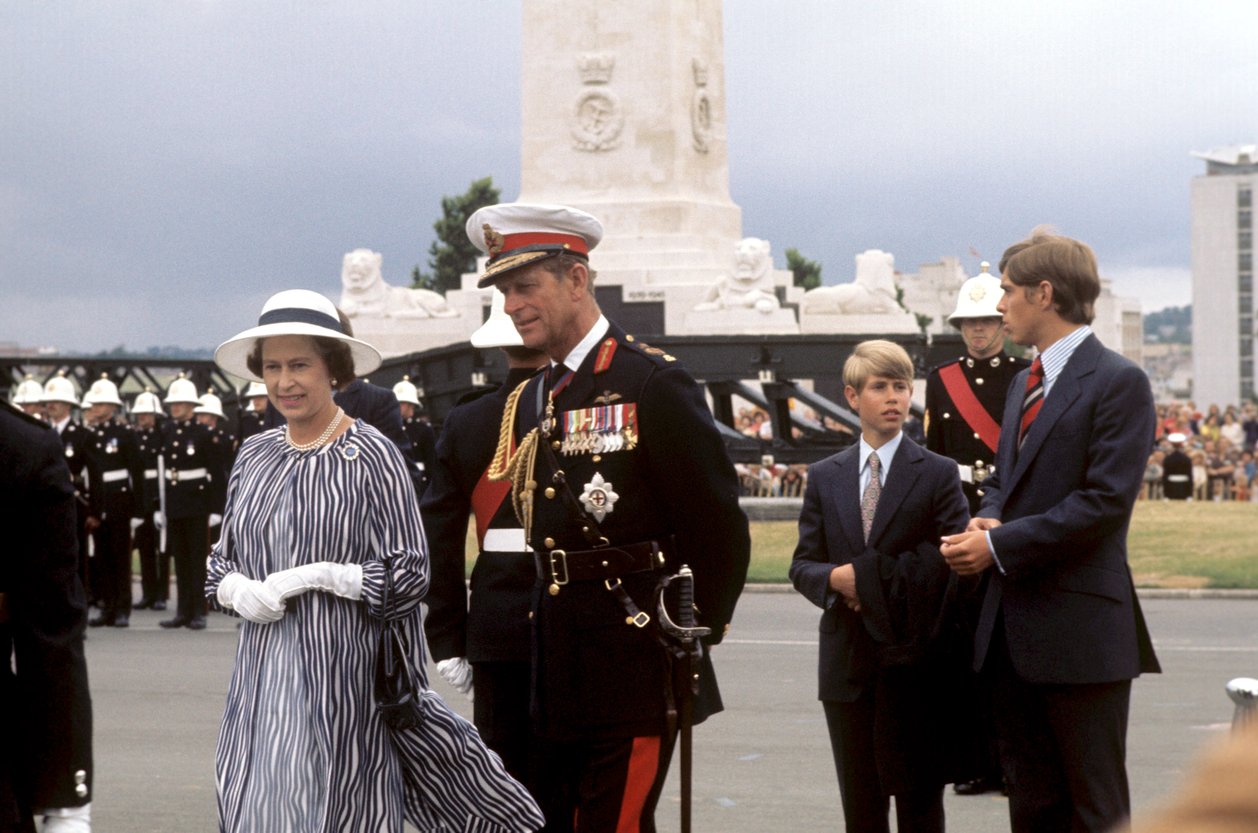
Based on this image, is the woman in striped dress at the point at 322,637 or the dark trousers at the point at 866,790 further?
the dark trousers at the point at 866,790

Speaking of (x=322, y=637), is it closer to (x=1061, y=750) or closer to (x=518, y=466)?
(x=518, y=466)

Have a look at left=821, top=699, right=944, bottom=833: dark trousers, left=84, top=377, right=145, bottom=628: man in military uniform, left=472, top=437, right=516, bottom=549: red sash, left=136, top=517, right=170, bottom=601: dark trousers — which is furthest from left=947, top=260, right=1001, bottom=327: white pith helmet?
left=136, top=517, right=170, bottom=601: dark trousers

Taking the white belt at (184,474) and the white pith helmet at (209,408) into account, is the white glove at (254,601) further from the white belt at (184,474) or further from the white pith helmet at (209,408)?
the white pith helmet at (209,408)

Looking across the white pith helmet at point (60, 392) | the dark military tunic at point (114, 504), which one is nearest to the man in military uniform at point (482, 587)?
the dark military tunic at point (114, 504)

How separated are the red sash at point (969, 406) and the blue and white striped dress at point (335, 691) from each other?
384 cm

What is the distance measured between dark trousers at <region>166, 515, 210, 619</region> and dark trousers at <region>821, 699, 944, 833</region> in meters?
10.7

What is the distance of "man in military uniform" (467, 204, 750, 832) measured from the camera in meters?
4.53

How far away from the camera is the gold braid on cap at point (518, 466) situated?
186 inches

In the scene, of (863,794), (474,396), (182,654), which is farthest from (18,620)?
(182,654)

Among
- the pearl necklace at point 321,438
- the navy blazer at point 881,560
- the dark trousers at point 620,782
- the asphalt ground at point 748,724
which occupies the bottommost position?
the asphalt ground at point 748,724

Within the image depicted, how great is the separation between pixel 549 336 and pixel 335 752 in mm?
1175

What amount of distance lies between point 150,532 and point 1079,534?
544 inches

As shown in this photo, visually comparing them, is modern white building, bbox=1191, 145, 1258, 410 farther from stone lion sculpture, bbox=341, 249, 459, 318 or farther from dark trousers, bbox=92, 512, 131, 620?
dark trousers, bbox=92, 512, 131, 620

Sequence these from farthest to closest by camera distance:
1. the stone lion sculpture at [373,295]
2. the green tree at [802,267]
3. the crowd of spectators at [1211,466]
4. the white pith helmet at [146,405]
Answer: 1. the green tree at [802,267]
2. the stone lion sculpture at [373,295]
3. the crowd of spectators at [1211,466]
4. the white pith helmet at [146,405]
